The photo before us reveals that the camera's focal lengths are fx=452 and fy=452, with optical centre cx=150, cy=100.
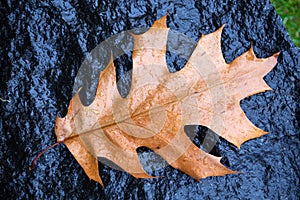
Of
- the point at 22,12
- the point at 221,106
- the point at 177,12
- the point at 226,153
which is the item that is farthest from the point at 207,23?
the point at 22,12

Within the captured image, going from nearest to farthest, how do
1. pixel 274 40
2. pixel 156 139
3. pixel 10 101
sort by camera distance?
pixel 156 139 → pixel 10 101 → pixel 274 40

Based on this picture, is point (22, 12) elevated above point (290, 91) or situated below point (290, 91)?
above

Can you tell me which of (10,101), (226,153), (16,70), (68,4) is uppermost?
(68,4)

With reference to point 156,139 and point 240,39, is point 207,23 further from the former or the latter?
point 156,139

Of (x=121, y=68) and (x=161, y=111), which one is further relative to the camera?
(x=121, y=68)
